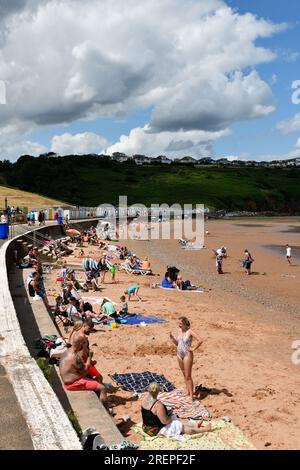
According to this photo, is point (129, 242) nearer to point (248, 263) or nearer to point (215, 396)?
point (248, 263)

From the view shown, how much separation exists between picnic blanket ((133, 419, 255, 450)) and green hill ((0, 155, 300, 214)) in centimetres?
7795

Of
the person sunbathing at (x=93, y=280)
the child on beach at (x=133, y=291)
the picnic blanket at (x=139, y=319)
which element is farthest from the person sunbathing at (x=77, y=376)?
the person sunbathing at (x=93, y=280)

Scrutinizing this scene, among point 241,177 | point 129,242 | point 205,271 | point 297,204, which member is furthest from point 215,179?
point 205,271

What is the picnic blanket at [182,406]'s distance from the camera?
7426mm

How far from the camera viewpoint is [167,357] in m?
10.4

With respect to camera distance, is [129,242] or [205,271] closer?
[205,271]

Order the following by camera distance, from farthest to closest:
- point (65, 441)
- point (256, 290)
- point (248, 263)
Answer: point (248, 263) → point (256, 290) → point (65, 441)

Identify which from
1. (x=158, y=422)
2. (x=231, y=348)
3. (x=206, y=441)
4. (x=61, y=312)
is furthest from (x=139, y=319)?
(x=206, y=441)

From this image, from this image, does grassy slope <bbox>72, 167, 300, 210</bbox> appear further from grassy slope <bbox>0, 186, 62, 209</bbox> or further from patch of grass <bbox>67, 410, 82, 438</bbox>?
patch of grass <bbox>67, 410, 82, 438</bbox>

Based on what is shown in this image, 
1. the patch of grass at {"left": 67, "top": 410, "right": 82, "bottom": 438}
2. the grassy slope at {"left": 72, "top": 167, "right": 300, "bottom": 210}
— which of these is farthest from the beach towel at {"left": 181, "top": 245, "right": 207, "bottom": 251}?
the grassy slope at {"left": 72, "top": 167, "right": 300, "bottom": 210}

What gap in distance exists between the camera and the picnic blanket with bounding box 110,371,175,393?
8.55 metres

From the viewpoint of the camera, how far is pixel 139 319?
13.5 meters

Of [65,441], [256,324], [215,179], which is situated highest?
[215,179]

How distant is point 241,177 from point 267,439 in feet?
498
